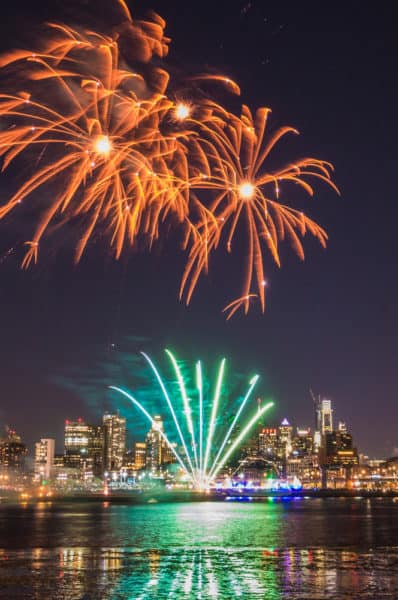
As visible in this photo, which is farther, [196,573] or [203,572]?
[203,572]

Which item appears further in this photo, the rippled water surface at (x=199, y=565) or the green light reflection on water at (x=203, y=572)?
the rippled water surface at (x=199, y=565)

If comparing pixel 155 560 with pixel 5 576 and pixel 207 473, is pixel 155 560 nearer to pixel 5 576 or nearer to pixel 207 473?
pixel 5 576

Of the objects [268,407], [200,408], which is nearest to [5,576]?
[200,408]

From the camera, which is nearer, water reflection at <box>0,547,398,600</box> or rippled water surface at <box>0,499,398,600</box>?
water reflection at <box>0,547,398,600</box>

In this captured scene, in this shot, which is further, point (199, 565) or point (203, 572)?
point (199, 565)

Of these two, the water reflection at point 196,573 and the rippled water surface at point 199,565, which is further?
the rippled water surface at point 199,565

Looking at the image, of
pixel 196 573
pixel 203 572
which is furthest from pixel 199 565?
pixel 196 573

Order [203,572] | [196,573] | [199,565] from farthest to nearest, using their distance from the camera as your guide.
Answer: [199,565] → [203,572] → [196,573]

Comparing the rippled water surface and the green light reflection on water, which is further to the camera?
the rippled water surface

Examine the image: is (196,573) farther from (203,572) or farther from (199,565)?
(199,565)

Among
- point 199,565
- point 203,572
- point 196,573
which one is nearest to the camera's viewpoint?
point 196,573

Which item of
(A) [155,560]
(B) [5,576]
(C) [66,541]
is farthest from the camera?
(C) [66,541]
